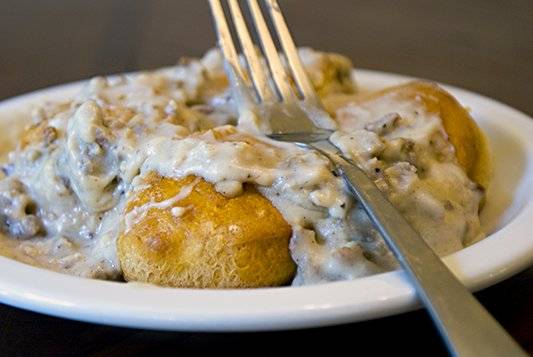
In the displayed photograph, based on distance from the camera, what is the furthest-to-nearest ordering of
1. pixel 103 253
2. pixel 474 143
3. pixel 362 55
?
pixel 362 55 < pixel 474 143 < pixel 103 253

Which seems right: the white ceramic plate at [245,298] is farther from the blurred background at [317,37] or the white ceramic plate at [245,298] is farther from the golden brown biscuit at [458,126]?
the blurred background at [317,37]

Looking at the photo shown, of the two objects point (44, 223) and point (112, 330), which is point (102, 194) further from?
point (112, 330)

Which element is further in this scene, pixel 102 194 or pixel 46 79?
pixel 46 79

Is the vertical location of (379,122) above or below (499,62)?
above

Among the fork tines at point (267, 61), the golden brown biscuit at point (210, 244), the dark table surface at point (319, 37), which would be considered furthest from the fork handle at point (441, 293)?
the dark table surface at point (319, 37)

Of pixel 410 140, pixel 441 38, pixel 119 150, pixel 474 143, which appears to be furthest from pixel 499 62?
pixel 119 150

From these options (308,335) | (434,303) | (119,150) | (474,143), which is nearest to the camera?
(434,303)

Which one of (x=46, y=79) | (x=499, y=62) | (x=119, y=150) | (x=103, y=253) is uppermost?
(x=119, y=150)

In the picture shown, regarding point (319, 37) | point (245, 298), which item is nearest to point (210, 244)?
point (245, 298)
